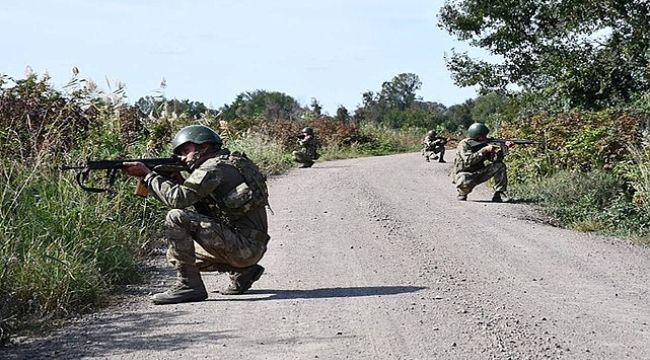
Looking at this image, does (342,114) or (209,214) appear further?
(342,114)

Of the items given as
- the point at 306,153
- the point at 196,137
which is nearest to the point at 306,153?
the point at 306,153

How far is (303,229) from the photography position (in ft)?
44.2

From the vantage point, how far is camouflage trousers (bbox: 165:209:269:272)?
8.36 metres

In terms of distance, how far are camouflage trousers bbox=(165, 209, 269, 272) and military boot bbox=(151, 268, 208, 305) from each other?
7 centimetres

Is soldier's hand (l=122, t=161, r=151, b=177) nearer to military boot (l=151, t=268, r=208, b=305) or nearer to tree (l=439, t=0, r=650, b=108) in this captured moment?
military boot (l=151, t=268, r=208, b=305)

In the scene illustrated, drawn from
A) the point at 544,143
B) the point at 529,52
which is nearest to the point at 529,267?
the point at 544,143

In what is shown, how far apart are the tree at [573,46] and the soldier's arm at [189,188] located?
16.2 meters

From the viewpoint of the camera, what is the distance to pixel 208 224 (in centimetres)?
841

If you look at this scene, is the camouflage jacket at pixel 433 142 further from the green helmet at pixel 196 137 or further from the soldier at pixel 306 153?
the green helmet at pixel 196 137

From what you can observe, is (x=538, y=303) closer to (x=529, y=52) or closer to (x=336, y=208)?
(x=336, y=208)

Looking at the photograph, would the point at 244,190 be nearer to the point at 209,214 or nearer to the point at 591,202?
the point at 209,214

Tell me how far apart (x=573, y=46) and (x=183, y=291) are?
18.0 meters

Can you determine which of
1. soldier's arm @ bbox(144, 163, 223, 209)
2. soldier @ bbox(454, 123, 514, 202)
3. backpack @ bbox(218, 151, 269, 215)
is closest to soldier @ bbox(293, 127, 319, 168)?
soldier @ bbox(454, 123, 514, 202)

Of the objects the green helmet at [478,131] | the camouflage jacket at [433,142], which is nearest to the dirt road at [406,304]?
the green helmet at [478,131]
